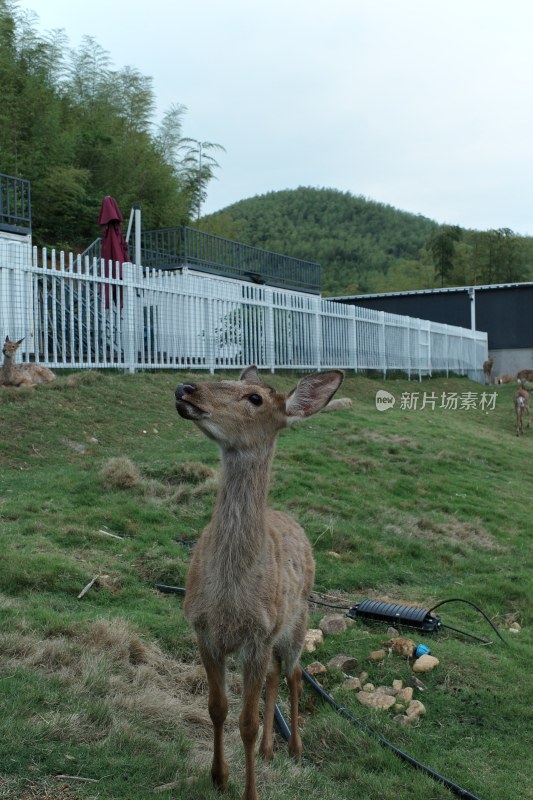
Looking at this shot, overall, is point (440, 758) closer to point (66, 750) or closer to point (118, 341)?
point (66, 750)

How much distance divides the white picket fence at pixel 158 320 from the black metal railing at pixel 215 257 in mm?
A: 1273

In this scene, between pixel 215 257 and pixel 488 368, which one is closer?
pixel 215 257

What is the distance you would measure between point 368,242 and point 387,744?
8537 centimetres

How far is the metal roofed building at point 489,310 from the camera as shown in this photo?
3538cm

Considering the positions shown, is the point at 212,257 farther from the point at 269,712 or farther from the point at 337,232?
the point at 337,232

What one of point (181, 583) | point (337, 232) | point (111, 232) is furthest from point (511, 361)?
point (337, 232)

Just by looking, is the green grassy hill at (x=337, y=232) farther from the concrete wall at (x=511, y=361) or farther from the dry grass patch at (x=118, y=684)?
the dry grass patch at (x=118, y=684)

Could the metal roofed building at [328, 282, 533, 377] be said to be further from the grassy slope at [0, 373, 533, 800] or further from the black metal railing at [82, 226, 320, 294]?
the grassy slope at [0, 373, 533, 800]

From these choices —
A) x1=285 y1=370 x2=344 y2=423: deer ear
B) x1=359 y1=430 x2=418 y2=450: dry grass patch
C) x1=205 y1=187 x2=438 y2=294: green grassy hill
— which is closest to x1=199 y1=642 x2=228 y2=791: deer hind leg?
x1=285 y1=370 x2=344 y2=423: deer ear

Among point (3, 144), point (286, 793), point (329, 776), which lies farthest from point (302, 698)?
point (3, 144)

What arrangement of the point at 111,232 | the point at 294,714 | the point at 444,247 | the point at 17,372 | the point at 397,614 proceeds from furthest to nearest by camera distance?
1. the point at 444,247
2. the point at 111,232
3. the point at 17,372
4. the point at 397,614
5. the point at 294,714

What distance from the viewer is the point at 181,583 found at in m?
5.54

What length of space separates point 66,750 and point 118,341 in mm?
10598

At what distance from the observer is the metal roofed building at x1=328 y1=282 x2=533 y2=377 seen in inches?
1393
